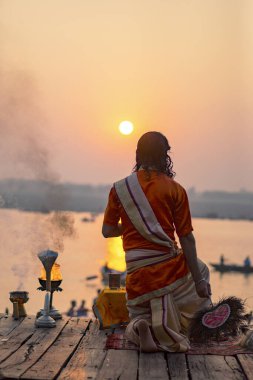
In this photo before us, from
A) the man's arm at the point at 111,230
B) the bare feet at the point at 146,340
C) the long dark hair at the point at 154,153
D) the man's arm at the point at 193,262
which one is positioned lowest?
the bare feet at the point at 146,340

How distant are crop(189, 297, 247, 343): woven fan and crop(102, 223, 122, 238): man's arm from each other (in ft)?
3.30

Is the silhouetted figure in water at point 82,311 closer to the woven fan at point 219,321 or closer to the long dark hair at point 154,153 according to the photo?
the woven fan at point 219,321

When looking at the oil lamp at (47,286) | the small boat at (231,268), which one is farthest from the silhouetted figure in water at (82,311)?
the small boat at (231,268)

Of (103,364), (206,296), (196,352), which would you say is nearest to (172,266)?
(206,296)

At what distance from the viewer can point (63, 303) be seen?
50.9m

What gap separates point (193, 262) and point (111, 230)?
0.78m

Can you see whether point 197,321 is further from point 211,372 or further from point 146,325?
point 211,372

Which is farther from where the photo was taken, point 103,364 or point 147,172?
point 147,172

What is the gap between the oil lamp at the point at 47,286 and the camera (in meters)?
6.28

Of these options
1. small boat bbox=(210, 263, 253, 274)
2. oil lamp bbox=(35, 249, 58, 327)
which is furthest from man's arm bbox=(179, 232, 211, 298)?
small boat bbox=(210, 263, 253, 274)

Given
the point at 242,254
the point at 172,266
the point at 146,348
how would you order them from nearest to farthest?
the point at 146,348 → the point at 172,266 → the point at 242,254

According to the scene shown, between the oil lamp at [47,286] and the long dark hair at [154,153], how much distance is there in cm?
157

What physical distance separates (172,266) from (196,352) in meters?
0.76

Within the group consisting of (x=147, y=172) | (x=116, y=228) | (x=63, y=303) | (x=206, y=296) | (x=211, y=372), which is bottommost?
(x=63, y=303)
